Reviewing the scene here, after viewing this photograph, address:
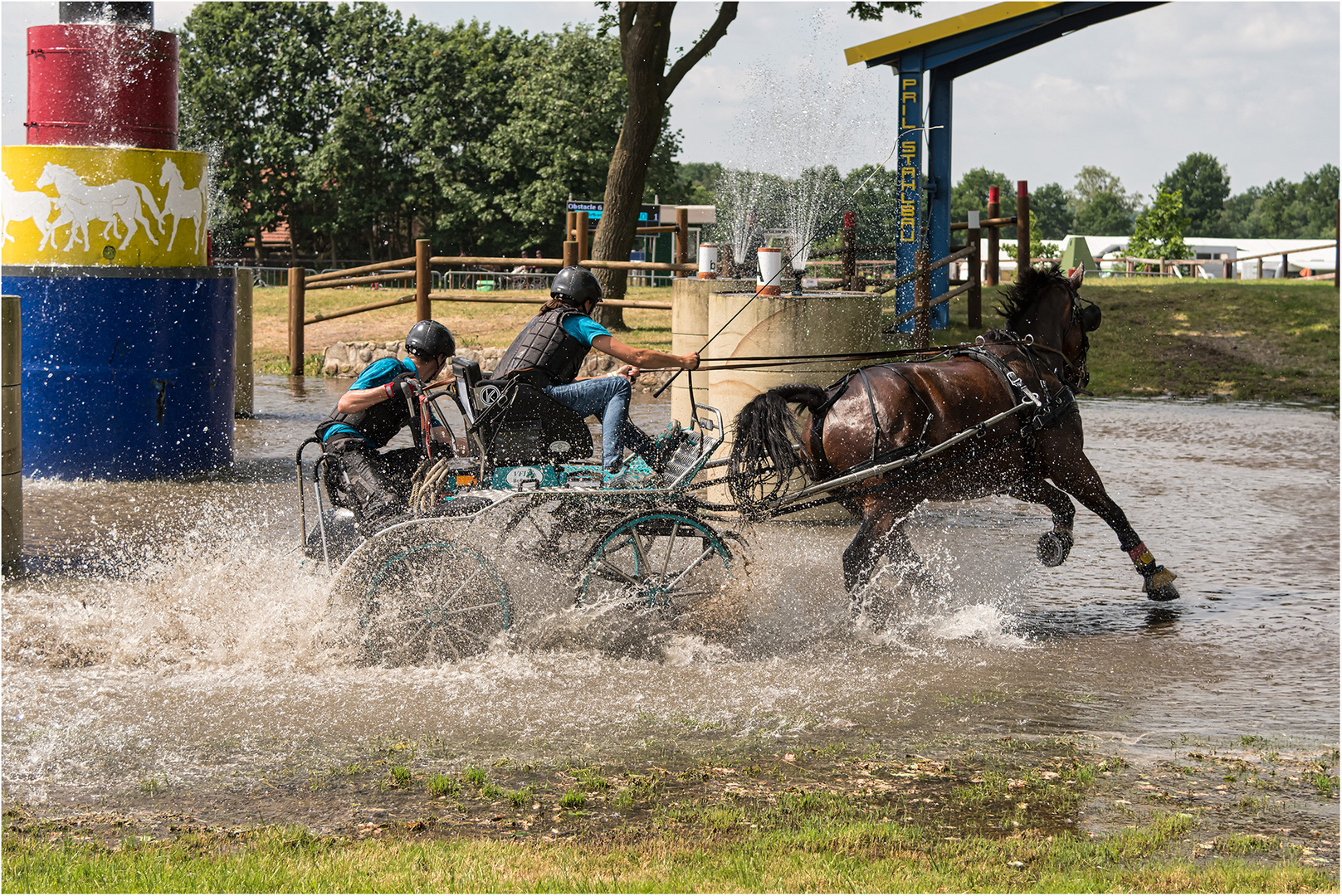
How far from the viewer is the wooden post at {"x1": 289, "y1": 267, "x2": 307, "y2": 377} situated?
20.1 m

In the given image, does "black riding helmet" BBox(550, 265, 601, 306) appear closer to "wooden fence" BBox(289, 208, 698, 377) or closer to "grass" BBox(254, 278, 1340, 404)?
"wooden fence" BBox(289, 208, 698, 377)

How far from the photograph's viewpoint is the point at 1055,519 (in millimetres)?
8156

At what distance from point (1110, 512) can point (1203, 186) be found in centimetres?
12672

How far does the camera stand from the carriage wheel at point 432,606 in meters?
6.40

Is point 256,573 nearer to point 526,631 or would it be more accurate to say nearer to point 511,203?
point 526,631

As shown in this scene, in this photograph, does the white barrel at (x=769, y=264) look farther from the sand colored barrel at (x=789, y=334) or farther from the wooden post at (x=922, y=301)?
the wooden post at (x=922, y=301)

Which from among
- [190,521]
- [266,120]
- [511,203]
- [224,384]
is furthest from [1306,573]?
[266,120]

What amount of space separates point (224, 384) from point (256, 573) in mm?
5167

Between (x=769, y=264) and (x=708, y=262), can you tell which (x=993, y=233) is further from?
(x=769, y=264)

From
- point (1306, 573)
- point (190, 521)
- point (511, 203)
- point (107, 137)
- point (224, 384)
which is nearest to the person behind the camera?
point (1306, 573)

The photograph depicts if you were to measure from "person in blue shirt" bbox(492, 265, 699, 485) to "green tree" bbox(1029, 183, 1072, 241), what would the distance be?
125835 mm

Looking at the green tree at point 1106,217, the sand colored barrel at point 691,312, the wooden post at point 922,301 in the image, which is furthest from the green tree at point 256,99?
the green tree at point 1106,217

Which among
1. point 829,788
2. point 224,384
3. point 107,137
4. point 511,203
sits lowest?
point 829,788

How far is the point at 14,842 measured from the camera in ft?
14.5
